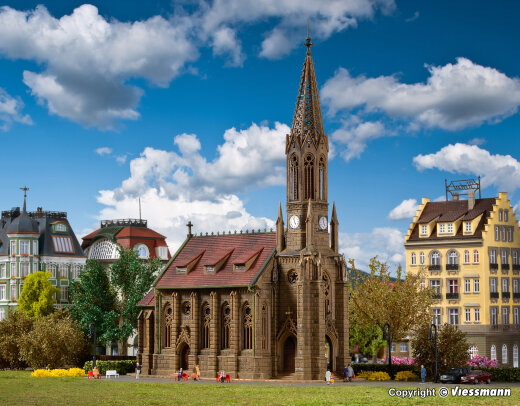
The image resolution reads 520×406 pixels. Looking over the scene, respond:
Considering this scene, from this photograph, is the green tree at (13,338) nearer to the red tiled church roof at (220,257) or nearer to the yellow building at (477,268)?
the red tiled church roof at (220,257)

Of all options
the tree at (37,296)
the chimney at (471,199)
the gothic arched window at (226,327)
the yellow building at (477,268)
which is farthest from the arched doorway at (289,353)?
the tree at (37,296)

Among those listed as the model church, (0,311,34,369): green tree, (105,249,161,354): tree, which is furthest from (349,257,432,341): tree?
(0,311,34,369): green tree

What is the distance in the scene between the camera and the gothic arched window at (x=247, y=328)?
237ft

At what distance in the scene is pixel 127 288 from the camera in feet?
331

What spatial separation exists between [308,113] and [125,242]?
4765 centimetres

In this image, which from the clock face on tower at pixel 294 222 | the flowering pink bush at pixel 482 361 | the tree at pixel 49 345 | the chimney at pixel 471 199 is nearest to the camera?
the clock face on tower at pixel 294 222

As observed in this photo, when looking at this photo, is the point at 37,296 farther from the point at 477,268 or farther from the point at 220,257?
the point at 477,268

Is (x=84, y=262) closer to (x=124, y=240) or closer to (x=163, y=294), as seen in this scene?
(x=124, y=240)

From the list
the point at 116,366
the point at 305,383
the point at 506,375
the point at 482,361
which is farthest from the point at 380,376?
the point at 116,366

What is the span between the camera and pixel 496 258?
9862cm

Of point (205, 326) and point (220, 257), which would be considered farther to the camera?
point (220, 257)

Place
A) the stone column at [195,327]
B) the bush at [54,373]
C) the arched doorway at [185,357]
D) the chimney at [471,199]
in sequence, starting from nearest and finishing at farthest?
the stone column at [195,327] < the arched doorway at [185,357] < the bush at [54,373] < the chimney at [471,199]

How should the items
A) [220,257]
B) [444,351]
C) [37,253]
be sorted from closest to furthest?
1. [444,351]
2. [220,257]
3. [37,253]

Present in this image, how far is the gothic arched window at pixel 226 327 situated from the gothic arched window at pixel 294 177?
35.1ft
